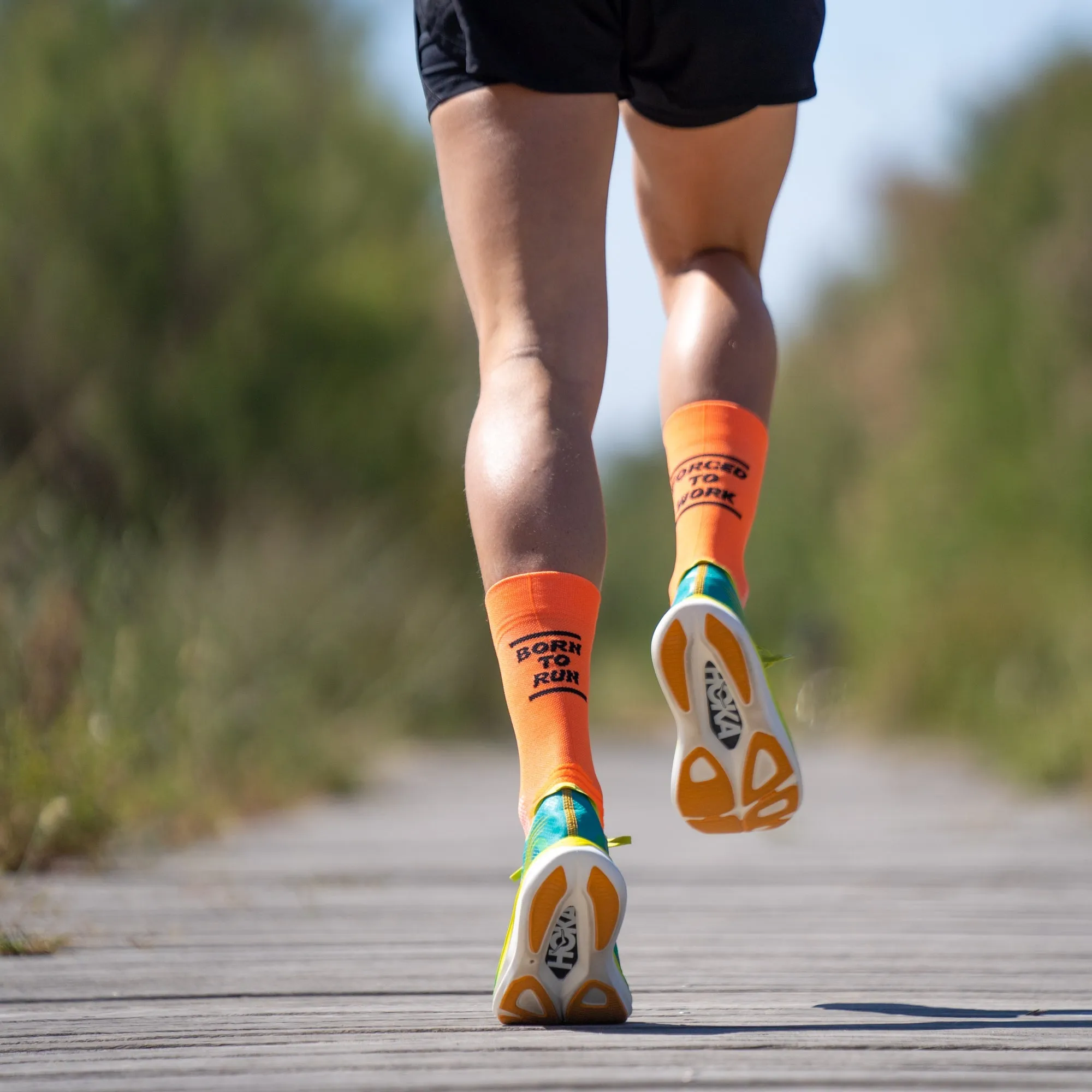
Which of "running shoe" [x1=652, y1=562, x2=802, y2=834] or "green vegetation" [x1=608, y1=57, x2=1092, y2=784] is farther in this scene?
"green vegetation" [x1=608, y1=57, x2=1092, y2=784]

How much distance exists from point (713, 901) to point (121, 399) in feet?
27.0

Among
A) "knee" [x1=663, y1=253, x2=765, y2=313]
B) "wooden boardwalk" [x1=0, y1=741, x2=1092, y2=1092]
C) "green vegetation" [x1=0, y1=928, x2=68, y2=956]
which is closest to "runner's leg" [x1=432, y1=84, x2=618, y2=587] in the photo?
"knee" [x1=663, y1=253, x2=765, y2=313]

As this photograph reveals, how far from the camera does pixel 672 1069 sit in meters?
1.17

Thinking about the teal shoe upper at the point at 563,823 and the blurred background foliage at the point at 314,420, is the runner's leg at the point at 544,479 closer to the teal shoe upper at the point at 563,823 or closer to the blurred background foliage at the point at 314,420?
the teal shoe upper at the point at 563,823

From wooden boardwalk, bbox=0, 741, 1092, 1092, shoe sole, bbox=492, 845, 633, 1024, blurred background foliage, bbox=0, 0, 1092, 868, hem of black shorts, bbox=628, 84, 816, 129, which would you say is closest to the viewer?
wooden boardwalk, bbox=0, 741, 1092, 1092

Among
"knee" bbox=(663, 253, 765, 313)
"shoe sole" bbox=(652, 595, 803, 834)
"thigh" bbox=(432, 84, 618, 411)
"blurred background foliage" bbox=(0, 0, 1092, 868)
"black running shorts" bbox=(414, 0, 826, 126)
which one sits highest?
"blurred background foliage" bbox=(0, 0, 1092, 868)

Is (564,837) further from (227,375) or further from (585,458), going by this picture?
(227,375)

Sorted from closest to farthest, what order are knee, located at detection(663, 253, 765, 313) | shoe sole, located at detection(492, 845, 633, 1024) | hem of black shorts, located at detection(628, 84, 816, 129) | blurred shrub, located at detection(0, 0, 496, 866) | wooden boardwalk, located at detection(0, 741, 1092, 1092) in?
1. wooden boardwalk, located at detection(0, 741, 1092, 1092)
2. shoe sole, located at detection(492, 845, 633, 1024)
3. hem of black shorts, located at detection(628, 84, 816, 129)
4. knee, located at detection(663, 253, 765, 313)
5. blurred shrub, located at detection(0, 0, 496, 866)

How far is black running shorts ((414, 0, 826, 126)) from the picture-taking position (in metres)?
1.54

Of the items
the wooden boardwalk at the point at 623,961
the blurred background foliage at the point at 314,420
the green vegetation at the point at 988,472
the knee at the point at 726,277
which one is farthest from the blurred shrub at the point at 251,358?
the knee at the point at 726,277

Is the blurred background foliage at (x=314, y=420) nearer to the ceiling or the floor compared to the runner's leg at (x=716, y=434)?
nearer to the ceiling

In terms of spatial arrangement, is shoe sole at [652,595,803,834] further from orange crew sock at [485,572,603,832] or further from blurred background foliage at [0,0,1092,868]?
blurred background foliage at [0,0,1092,868]

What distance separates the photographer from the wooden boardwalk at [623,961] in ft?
3.98

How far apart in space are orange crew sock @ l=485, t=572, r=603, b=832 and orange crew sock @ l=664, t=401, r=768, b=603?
216 millimetres
